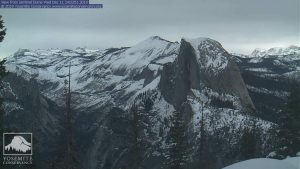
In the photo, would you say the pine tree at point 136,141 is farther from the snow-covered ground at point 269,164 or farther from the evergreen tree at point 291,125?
the snow-covered ground at point 269,164

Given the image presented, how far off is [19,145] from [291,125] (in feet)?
96.5

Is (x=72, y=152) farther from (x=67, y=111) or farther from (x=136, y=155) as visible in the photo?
(x=136, y=155)

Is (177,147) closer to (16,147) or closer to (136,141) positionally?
(136,141)

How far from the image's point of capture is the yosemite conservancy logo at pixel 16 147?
34875 millimetres

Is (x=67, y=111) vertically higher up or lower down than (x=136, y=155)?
higher up

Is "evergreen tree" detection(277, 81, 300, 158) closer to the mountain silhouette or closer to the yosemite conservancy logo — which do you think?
the yosemite conservancy logo

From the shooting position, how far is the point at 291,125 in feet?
184

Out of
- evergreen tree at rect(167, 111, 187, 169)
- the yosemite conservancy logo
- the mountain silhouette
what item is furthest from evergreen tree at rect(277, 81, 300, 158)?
the mountain silhouette

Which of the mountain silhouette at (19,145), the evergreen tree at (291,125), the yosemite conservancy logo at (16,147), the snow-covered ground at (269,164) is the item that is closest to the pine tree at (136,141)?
the evergreen tree at (291,125)

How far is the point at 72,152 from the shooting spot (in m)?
46.8

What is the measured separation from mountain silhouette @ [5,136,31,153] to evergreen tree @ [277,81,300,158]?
27556mm

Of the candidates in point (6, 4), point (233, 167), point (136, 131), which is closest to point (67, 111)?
point (136, 131)

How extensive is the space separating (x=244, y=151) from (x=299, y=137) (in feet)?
57.9

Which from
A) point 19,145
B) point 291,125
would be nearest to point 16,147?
point 19,145
